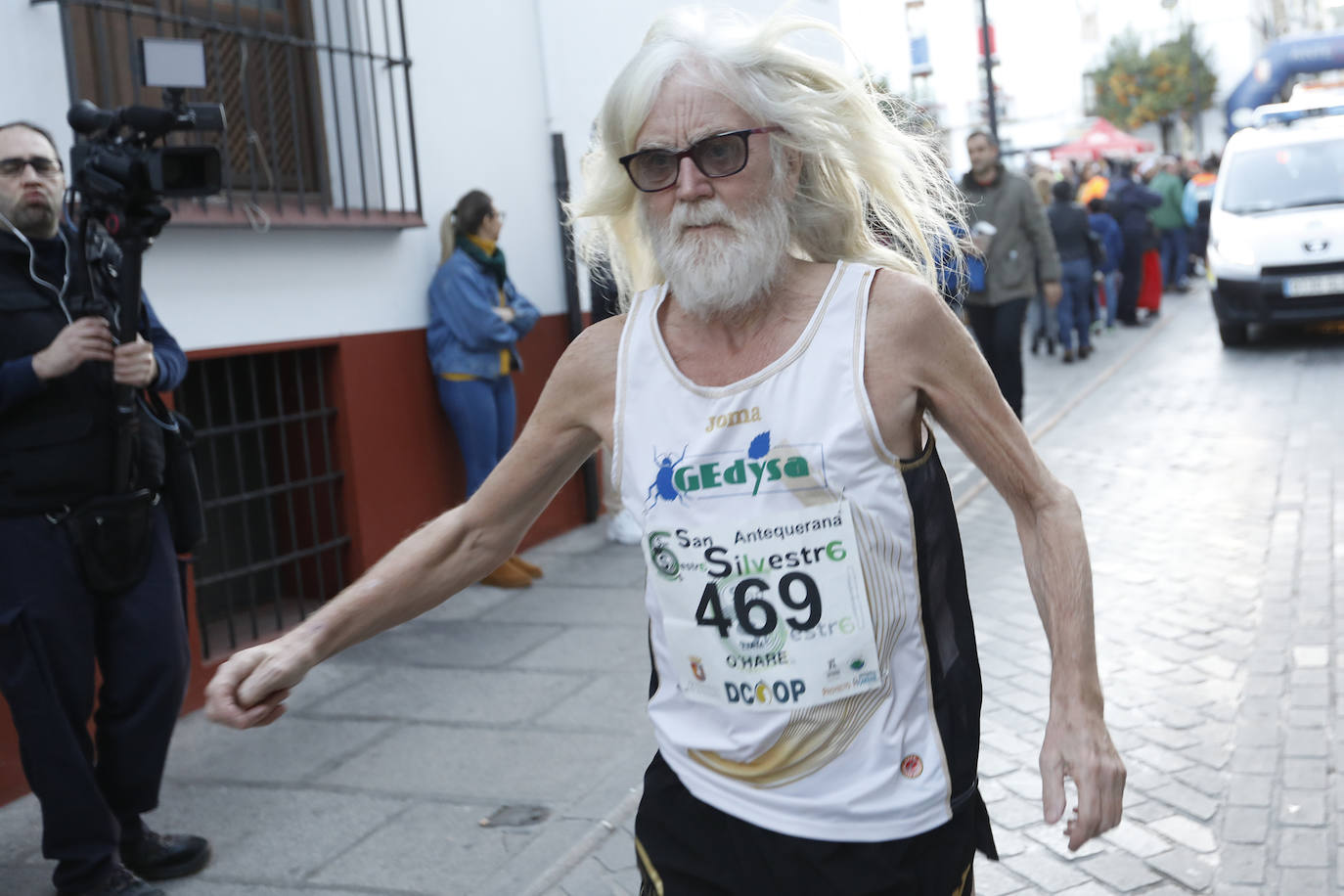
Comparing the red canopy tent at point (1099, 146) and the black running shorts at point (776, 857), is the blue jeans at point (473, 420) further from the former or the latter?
the red canopy tent at point (1099, 146)

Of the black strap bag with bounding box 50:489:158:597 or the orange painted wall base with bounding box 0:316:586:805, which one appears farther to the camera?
the orange painted wall base with bounding box 0:316:586:805

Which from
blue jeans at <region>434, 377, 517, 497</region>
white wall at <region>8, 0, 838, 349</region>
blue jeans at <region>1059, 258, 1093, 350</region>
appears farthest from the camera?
blue jeans at <region>1059, 258, 1093, 350</region>

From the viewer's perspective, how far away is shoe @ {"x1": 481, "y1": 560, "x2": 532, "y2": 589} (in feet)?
24.0

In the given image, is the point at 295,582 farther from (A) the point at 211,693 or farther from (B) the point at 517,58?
(A) the point at 211,693

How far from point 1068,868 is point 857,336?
7.65 ft

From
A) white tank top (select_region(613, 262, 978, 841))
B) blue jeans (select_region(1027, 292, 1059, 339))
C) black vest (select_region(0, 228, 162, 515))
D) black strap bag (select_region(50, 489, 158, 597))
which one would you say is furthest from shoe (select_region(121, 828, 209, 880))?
blue jeans (select_region(1027, 292, 1059, 339))

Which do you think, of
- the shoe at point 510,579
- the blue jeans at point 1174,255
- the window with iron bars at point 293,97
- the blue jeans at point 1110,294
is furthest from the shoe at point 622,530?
the blue jeans at point 1174,255

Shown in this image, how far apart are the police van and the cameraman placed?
1213 cm

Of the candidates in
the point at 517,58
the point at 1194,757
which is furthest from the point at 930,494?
the point at 517,58

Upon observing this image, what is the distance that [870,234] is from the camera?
2.42m

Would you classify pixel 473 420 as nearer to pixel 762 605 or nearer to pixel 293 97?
pixel 293 97

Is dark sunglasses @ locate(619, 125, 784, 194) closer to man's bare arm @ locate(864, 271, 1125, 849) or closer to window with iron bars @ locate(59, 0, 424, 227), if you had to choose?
man's bare arm @ locate(864, 271, 1125, 849)

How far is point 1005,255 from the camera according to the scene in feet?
31.5

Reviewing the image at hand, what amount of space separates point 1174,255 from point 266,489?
17860 millimetres
